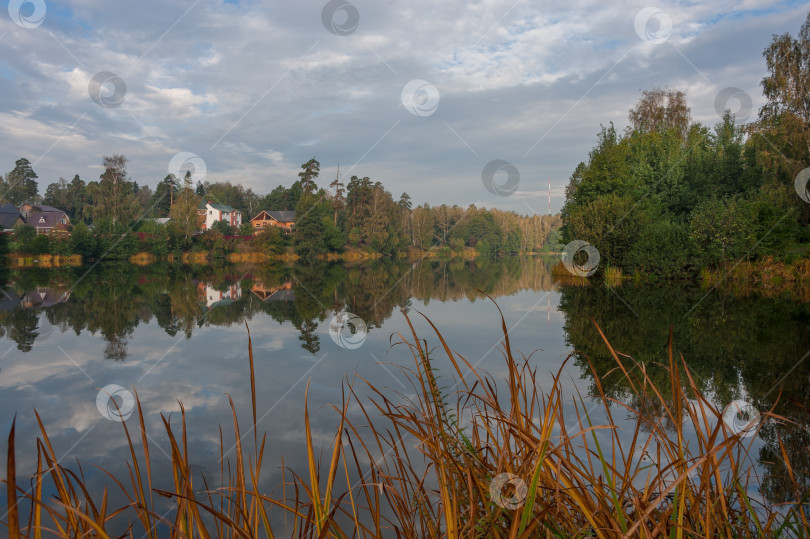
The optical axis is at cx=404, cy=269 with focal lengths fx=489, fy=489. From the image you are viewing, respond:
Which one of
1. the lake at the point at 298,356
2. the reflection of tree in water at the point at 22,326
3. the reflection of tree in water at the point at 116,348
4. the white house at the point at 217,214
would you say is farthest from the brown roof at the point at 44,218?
the reflection of tree in water at the point at 116,348

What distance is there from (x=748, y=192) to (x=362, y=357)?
2291cm

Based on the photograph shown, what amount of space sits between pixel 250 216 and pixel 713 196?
7607cm

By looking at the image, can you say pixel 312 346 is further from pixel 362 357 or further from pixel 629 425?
pixel 629 425

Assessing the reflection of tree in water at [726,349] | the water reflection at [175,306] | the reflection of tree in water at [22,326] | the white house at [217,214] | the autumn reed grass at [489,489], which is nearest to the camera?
the autumn reed grass at [489,489]

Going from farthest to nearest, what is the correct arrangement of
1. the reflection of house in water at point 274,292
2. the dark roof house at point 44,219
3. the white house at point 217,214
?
the white house at point 217,214 < the dark roof house at point 44,219 < the reflection of house in water at point 274,292

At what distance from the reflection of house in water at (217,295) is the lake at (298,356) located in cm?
16

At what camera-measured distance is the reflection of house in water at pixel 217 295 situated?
13016 millimetres

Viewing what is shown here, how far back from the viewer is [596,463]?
11.2 ft

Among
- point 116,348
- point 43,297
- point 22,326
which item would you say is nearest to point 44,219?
point 43,297

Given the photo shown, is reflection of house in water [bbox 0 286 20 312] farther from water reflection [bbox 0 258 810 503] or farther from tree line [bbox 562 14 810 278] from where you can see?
tree line [bbox 562 14 810 278]

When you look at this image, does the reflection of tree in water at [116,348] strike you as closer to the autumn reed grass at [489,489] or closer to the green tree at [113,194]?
the autumn reed grass at [489,489]

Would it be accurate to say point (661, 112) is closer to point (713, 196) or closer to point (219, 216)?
point (713, 196)

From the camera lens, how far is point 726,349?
7051 millimetres

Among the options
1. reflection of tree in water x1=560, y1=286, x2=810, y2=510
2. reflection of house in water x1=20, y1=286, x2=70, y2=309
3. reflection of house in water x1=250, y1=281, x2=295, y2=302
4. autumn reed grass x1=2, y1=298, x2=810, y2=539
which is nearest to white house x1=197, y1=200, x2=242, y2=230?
reflection of house in water x1=250, y1=281, x2=295, y2=302
